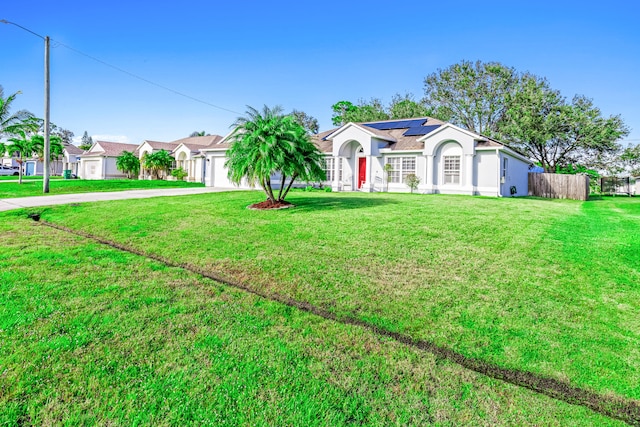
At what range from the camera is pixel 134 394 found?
2904 millimetres

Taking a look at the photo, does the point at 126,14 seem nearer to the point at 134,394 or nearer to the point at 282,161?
the point at 282,161

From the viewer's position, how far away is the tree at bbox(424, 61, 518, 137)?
129ft

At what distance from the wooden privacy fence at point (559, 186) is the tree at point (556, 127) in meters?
11.8

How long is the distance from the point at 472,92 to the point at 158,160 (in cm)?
3535

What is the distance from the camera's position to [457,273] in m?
6.08

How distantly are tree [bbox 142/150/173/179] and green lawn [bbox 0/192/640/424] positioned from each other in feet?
83.6

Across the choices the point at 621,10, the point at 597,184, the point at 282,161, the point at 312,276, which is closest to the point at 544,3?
the point at 621,10

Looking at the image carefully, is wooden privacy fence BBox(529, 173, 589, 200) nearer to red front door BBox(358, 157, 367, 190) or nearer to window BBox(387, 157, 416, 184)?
window BBox(387, 157, 416, 184)

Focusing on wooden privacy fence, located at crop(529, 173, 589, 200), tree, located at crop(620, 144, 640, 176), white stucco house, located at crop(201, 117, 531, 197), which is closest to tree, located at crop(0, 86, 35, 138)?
white stucco house, located at crop(201, 117, 531, 197)

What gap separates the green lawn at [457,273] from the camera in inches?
151

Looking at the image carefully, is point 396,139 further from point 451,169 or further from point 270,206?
point 270,206

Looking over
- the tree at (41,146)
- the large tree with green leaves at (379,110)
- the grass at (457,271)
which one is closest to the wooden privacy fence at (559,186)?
the grass at (457,271)

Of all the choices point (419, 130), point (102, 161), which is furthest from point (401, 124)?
point (102, 161)

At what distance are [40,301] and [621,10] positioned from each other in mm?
24709
